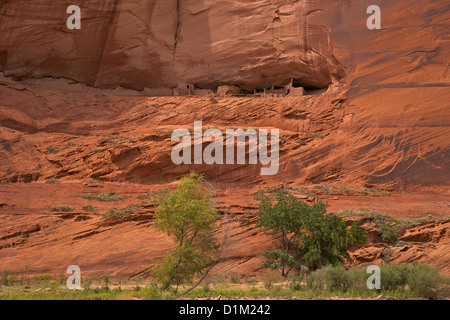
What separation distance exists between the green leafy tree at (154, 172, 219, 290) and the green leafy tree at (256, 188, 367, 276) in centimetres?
336

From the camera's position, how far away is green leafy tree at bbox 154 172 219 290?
13.4 metres

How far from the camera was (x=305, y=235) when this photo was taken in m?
17.0

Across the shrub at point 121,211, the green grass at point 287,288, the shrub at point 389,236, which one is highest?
the shrub at point 121,211

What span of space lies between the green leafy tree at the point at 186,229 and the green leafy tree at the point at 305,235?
132 inches

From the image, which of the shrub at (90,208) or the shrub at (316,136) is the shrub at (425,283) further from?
the shrub at (316,136)

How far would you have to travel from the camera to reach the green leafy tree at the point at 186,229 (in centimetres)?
1341

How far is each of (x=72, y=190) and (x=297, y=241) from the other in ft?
33.6

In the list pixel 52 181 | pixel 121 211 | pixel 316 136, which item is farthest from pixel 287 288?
pixel 52 181

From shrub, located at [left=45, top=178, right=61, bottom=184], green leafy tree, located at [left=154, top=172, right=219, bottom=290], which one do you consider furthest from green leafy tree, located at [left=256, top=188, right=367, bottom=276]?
shrub, located at [left=45, top=178, right=61, bottom=184]

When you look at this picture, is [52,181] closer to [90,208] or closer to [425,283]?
[90,208]

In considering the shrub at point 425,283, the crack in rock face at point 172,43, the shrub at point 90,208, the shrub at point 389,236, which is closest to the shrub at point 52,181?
the shrub at point 90,208

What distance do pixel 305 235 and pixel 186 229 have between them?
198 inches

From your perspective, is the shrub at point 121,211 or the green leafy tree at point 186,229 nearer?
the green leafy tree at point 186,229

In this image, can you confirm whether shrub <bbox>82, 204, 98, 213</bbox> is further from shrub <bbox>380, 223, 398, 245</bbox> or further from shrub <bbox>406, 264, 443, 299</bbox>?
shrub <bbox>406, 264, 443, 299</bbox>
